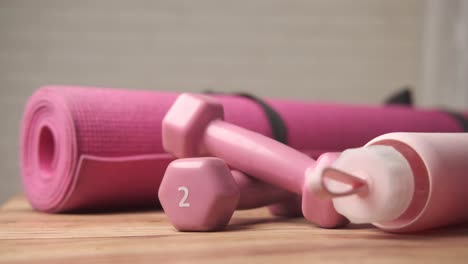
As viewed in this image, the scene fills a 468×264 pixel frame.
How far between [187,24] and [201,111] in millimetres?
1351

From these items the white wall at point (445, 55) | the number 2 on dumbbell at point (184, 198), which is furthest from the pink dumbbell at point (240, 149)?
the white wall at point (445, 55)

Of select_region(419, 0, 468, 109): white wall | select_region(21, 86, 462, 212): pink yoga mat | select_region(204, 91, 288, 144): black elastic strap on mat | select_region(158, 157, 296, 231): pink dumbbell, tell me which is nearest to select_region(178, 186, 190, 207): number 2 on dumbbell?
select_region(158, 157, 296, 231): pink dumbbell

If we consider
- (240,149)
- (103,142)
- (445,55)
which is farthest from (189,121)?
(445,55)

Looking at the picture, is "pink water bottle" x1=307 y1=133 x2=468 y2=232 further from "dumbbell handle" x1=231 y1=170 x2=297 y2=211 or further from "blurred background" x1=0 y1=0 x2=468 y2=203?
"blurred background" x1=0 y1=0 x2=468 y2=203

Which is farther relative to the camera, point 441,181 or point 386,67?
point 386,67

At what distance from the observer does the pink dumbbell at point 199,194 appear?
823 millimetres

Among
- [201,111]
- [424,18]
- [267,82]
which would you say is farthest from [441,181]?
[424,18]

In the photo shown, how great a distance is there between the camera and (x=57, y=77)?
7.32ft

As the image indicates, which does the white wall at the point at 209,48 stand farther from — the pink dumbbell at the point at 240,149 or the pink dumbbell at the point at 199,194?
the pink dumbbell at the point at 199,194

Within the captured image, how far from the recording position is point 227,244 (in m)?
0.75

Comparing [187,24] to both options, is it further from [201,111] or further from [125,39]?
[201,111]

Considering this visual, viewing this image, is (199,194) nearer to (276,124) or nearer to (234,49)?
(276,124)

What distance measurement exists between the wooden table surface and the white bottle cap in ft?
0.12

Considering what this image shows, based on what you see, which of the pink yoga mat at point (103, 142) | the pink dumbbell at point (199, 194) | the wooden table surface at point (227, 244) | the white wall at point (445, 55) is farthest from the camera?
the white wall at point (445, 55)
